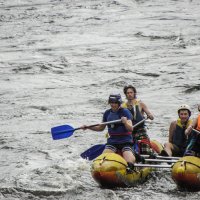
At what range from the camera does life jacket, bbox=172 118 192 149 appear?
10961 millimetres

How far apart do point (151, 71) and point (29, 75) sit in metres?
5.20

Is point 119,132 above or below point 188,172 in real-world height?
above

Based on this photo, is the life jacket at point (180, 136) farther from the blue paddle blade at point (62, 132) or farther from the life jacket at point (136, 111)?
the blue paddle blade at point (62, 132)

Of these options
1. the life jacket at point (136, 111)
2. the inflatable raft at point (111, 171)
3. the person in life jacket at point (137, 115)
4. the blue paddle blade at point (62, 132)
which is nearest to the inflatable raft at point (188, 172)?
the inflatable raft at point (111, 171)

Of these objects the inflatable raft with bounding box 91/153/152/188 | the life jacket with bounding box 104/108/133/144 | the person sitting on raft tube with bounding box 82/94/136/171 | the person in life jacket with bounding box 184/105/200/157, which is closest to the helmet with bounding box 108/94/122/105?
the person sitting on raft tube with bounding box 82/94/136/171

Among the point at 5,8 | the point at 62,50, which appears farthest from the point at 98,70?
the point at 5,8

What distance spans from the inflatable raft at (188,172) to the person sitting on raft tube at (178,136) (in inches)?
43.0

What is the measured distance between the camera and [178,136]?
36.5ft

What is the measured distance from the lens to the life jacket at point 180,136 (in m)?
11.0

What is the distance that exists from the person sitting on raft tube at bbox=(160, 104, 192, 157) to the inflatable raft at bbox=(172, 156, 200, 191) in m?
1.09

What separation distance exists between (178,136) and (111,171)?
1.78 meters

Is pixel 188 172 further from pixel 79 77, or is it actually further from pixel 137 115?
pixel 79 77

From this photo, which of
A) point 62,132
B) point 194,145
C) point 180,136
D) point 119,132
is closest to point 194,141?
point 194,145

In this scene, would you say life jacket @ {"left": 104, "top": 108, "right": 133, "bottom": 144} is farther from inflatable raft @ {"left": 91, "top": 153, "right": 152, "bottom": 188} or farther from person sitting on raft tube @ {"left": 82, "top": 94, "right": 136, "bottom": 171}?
inflatable raft @ {"left": 91, "top": 153, "right": 152, "bottom": 188}
